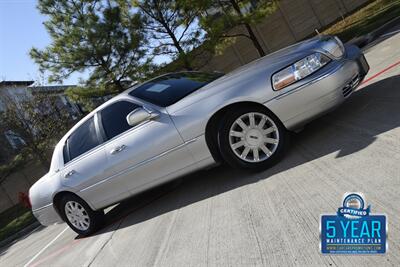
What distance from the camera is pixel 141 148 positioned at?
527 centimetres

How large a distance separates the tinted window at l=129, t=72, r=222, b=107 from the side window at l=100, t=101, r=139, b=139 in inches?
7.5

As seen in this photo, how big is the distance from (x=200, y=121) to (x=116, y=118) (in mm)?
1406

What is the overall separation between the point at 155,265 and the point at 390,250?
2092 mm

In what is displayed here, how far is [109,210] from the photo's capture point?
7680 millimetres

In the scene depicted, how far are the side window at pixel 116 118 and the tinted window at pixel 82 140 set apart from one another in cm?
27

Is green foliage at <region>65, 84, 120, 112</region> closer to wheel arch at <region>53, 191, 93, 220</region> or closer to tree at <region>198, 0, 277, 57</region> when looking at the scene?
tree at <region>198, 0, 277, 57</region>

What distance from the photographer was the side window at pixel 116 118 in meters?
5.59

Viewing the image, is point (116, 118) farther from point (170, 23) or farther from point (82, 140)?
point (170, 23)

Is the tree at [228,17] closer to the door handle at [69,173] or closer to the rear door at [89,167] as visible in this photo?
the rear door at [89,167]

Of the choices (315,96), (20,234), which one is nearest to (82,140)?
(315,96)

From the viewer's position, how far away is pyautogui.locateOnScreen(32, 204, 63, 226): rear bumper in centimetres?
657

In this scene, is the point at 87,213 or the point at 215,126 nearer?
the point at 215,126

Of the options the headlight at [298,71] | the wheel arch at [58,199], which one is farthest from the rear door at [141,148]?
the headlight at [298,71]

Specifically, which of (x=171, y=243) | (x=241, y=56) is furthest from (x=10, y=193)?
(x=171, y=243)
